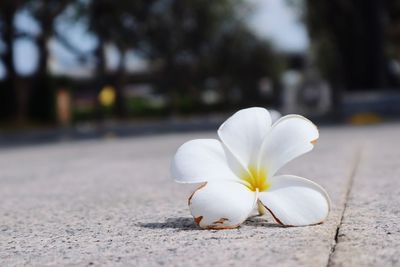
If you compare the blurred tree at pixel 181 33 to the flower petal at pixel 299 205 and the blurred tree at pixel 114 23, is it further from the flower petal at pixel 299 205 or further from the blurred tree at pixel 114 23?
the flower petal at pixel 299 205

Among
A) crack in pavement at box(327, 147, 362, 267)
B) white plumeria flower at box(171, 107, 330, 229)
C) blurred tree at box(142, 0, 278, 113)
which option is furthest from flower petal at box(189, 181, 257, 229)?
blurred tree at box(142, 0, 278, 113)

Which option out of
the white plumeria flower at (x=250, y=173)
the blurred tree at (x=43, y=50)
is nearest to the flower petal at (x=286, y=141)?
the white plumeria flower at (x=250, y=173)

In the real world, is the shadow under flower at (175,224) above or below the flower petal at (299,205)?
below

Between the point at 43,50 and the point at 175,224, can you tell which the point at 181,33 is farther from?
the point at 175,224

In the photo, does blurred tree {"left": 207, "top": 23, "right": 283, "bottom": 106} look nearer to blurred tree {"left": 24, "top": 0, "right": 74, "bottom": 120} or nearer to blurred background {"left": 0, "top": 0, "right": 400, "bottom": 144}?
blurred background {"left": 0, "top": 0, "right": 400, "bottom": 144}

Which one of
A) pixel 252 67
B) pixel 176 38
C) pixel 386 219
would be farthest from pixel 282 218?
pixel 252 67

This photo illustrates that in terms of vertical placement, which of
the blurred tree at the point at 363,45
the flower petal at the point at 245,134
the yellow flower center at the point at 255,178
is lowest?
the yellow flower center at the point at 255,178

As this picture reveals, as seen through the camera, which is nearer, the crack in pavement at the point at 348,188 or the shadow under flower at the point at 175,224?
the crack in pavement at the point at 348,188

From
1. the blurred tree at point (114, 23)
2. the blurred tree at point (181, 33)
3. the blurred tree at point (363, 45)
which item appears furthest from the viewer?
the blurred tree at point (181, 33)
